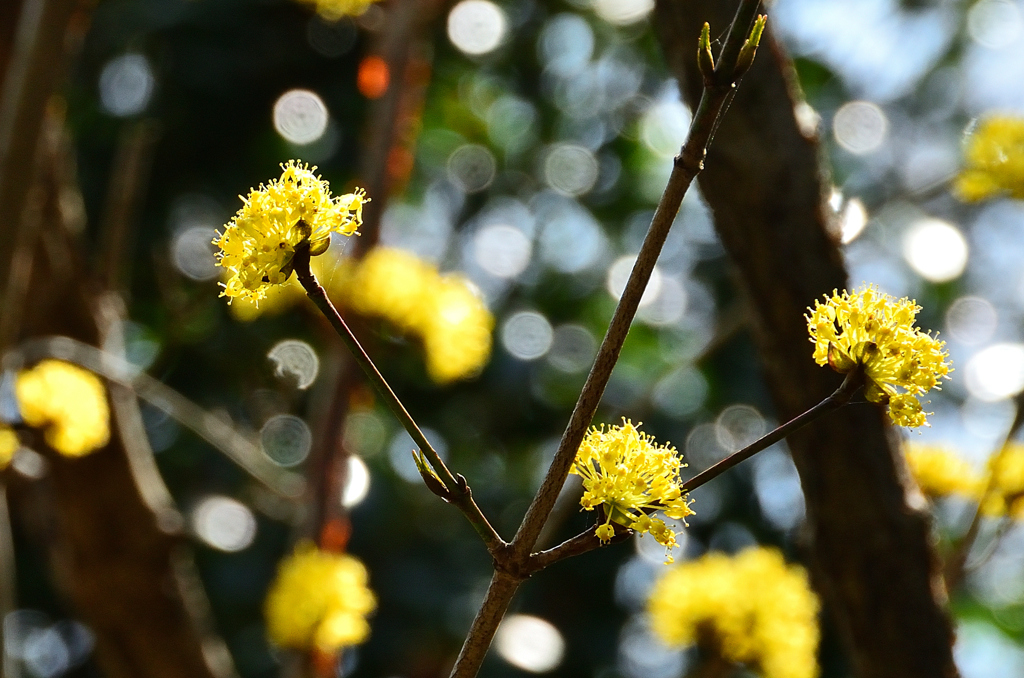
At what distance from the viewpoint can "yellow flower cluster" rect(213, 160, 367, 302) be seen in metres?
0.85

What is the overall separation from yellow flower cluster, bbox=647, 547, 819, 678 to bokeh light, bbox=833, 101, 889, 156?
3.19m

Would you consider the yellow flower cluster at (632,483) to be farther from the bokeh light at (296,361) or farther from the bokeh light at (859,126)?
the bokeh light at (859,126)

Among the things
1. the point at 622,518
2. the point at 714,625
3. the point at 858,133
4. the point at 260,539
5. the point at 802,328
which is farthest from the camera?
the point at 858,133

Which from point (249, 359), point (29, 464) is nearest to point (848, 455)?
point (29, 464)

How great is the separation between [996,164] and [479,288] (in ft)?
9.16

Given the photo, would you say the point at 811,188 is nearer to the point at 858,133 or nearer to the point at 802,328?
the point at 802,328

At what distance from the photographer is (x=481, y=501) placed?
406cm

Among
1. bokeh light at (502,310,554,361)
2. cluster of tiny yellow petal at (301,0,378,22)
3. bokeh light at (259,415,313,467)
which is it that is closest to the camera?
cluster of tiny yellow petal at (301,0,378,22)

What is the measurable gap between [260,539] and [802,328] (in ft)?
10.2

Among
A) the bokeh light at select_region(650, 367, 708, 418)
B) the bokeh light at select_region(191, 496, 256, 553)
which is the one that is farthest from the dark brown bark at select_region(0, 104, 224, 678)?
the bokeh light at select_region(650, 367, 708, 418)

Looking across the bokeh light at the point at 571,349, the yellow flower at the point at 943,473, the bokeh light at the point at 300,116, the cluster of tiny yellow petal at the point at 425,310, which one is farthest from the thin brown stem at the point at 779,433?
the bokeh light at the point at 300,116

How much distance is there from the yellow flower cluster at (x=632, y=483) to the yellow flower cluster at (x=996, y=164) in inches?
48.8

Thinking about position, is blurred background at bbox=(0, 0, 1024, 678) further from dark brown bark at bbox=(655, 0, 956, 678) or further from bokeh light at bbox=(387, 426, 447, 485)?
dark brown bark at bbox=(655, 0, 956, 678)

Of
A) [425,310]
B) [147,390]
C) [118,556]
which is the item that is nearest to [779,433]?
[147,390]
